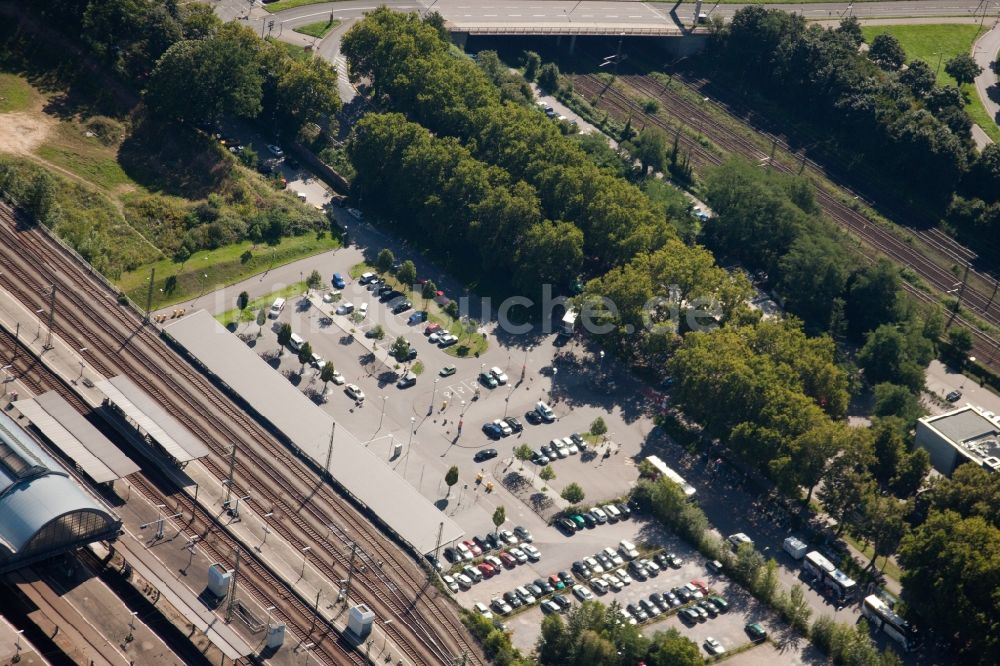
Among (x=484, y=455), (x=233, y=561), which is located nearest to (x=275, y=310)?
(x=484, y=455)

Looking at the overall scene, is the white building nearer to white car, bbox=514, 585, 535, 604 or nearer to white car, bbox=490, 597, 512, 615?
white car, bbox=514, 585, 535, 604

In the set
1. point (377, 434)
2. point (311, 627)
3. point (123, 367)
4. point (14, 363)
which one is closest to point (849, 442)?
point (377, 434)

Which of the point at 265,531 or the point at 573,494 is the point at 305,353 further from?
the point at 573,494

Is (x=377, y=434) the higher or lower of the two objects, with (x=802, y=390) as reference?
lower

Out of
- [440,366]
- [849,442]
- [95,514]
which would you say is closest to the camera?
[95,514]

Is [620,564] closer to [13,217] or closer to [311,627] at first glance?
[311,627]

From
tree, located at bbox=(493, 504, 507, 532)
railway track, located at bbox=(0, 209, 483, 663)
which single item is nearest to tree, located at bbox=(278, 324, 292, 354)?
railway track, located at bbox=(0, 209, 483, 663)
